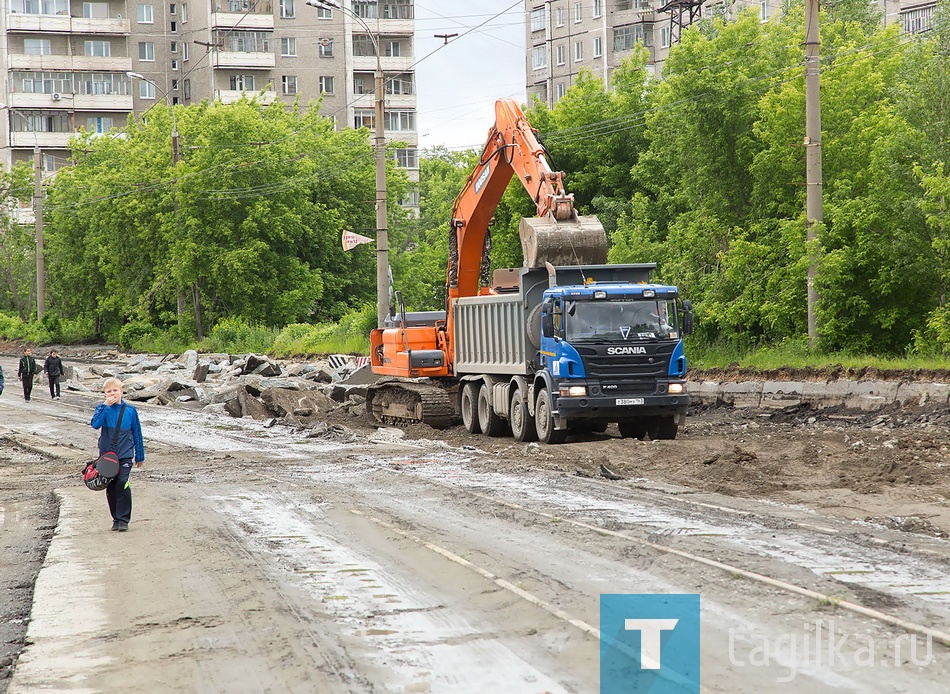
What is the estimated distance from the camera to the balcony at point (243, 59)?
100875 mm

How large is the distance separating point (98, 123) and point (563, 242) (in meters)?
95.0

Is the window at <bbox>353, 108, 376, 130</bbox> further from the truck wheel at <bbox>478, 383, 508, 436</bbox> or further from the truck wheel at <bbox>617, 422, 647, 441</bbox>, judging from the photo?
the truck wheel at <bbox>617, 422, 647, 441</bbox>

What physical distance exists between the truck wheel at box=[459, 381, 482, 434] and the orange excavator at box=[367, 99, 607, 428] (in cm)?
58

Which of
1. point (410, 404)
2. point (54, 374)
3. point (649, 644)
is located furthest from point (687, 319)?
point (54, 374)

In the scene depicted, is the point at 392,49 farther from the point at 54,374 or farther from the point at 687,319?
the point at 687,319

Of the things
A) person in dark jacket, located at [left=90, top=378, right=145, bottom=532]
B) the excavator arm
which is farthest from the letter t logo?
the excavator arm

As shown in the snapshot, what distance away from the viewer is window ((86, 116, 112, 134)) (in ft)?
351

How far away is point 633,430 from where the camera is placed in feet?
73.4

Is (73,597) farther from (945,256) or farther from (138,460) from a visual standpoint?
(945,256)

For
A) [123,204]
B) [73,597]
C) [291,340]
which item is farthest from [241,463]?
[123,204]

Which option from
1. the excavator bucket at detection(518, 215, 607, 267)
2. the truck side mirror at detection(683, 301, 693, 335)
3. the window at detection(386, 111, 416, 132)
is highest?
the window at detection(386, 111, 416, 132)

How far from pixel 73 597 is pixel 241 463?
417 inches

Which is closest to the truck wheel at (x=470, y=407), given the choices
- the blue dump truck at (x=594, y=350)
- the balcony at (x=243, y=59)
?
the blue dump truck at (x=594, y=350)

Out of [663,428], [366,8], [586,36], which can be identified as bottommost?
[663,428]
